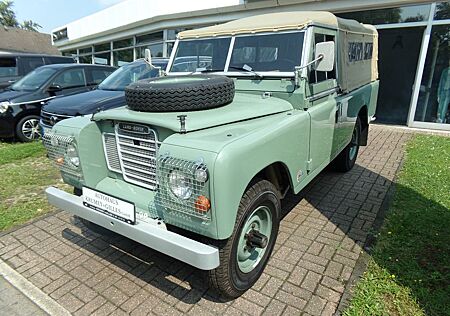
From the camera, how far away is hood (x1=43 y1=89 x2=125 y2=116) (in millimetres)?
5422

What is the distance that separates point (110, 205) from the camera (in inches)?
94.3

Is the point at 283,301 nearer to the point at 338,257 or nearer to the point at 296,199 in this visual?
the point at 338,257

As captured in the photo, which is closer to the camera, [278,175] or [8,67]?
[278,175]

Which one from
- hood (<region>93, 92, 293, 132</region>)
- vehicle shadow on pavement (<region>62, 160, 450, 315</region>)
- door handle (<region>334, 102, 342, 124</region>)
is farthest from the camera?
door handle (<region>334, 102, 342, 124</region>)

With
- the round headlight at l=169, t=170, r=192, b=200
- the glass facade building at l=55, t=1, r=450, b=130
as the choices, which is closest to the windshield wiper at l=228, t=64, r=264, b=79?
the round headlight at l=169, t=170, r=192, b=200

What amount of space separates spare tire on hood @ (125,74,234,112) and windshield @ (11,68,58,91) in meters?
5.90

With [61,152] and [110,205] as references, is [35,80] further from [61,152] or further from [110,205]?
[110,205]

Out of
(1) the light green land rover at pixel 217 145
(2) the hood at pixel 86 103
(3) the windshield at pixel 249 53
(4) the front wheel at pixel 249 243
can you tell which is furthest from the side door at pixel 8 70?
(4) the front wheel at pixel 249 243

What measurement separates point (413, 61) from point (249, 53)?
25.2ft

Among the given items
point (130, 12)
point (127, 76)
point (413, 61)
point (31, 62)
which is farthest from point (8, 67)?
point (413, 61)

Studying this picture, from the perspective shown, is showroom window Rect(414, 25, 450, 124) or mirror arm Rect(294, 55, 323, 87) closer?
mirror arm Rect(294, 55, 323, 87)

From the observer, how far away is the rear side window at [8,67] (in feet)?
30.8

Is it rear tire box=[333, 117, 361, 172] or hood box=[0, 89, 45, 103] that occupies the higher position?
hood box=[0, 89, 45, 103]

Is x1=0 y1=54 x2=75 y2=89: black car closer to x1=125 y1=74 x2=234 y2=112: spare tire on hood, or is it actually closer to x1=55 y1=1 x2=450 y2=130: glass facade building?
x1=55 y1=1 x2=450 y2=130: glass facade building
